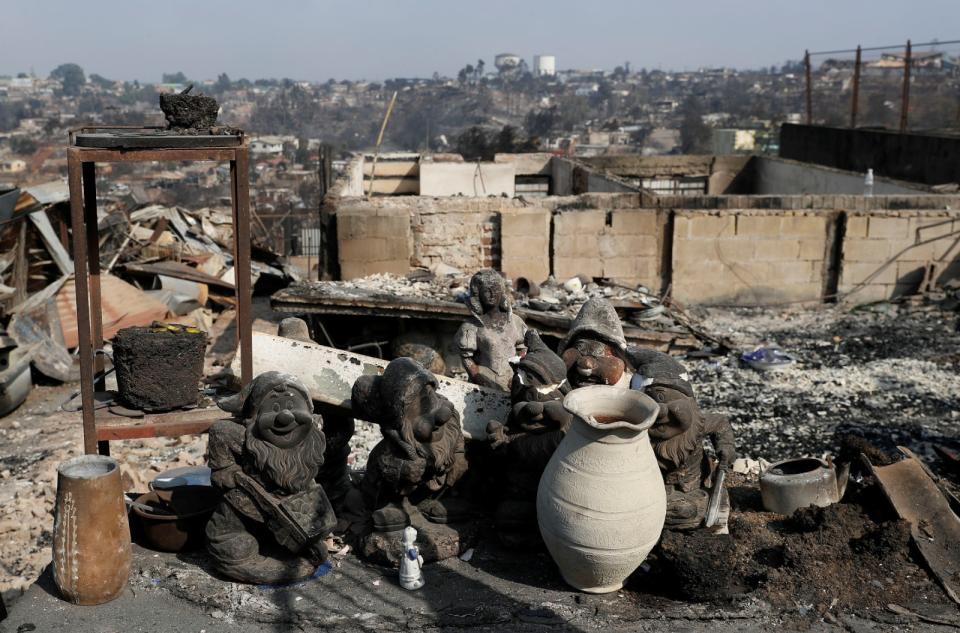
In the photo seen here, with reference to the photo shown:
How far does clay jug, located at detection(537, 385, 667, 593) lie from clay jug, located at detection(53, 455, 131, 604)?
7.27ft

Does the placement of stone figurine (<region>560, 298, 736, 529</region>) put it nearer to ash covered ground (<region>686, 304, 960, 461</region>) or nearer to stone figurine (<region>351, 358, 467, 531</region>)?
stone figurine (<region>351, 358, 467, 531</region>)

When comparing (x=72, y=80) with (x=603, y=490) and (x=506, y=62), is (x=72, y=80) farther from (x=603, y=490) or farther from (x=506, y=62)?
(x=603, y=490)

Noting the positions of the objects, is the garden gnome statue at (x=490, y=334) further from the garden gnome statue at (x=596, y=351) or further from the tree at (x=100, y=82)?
the tree at (x=100, y=82)

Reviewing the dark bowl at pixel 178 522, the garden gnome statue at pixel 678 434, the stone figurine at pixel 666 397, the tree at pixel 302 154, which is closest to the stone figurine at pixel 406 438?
the stone figurine at pixel 666 397

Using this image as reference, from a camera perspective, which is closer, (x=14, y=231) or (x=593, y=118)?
(x=14, y=231)

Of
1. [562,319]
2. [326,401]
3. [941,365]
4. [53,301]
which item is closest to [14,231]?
[53,301]

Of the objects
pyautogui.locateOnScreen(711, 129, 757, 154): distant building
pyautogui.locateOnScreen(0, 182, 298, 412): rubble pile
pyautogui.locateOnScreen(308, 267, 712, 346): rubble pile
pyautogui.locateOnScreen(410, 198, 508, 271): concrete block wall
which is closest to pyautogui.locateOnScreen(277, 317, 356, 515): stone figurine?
pyautogui.locateOnScreen(308, 267, 712, 346): rubble pile

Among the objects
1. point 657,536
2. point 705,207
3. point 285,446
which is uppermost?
point 705,207

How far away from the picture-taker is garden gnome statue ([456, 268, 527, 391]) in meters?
7.07

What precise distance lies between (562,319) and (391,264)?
2.92m

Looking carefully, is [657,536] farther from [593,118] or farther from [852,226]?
[593,118]

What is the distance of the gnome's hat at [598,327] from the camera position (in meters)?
5.52

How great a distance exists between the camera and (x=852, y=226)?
491 inches

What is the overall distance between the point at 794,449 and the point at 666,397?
344 centimetres
